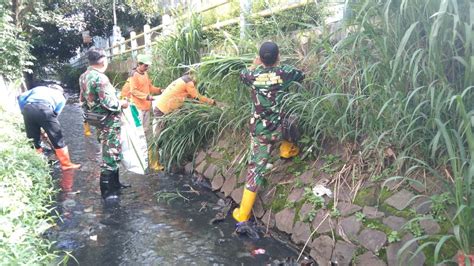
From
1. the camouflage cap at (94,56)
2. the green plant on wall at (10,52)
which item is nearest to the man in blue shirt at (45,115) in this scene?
the camouflage cap at (94,56)

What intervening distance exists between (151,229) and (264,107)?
65.9 inches

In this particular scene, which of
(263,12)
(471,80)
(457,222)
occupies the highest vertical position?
(263,12)

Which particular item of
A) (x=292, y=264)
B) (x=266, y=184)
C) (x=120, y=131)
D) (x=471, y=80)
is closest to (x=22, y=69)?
(x=120, y=131)

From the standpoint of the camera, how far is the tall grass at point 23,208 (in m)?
2.68

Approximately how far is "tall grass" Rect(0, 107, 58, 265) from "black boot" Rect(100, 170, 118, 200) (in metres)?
0.61

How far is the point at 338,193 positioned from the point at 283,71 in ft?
4.10

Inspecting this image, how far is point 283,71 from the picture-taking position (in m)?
4.02

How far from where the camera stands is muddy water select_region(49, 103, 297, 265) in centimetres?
365

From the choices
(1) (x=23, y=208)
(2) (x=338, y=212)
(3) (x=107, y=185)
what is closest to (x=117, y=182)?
(3) (x=107, y=185)

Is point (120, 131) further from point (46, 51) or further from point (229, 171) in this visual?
point (46, 51)

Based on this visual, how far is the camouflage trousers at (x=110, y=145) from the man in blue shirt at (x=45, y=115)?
1.44m

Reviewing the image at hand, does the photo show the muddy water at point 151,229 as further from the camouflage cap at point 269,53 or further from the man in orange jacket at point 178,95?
the camouflage cap at point 269,53

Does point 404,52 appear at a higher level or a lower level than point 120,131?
higher

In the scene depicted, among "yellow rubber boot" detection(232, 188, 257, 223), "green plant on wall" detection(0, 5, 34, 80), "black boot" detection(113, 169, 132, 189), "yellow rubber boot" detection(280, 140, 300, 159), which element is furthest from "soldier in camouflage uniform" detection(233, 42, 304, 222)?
"green plant on wall" detection(0, 5, 34, 80)
